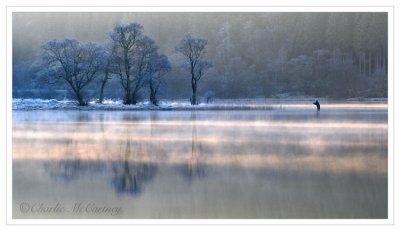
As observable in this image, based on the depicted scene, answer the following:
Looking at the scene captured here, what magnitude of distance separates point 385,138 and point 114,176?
7.22m

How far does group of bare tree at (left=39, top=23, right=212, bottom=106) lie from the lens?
27.3 m

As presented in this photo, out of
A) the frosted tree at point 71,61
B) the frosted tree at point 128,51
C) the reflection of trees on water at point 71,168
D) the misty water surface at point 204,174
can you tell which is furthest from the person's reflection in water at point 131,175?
the frosted tree at point 71,61

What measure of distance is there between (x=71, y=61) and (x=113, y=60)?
1964 mm

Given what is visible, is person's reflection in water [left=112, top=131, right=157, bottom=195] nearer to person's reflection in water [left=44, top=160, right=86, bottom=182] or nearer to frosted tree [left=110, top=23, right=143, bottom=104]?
person's reflection in water [left=44, top=160, right=86, bottom=182]

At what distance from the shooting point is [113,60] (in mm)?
27906

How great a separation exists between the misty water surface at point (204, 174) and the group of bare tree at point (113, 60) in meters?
13.3

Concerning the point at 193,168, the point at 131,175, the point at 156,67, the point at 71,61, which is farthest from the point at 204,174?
the point at 71,61

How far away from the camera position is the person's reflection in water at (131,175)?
8016mm

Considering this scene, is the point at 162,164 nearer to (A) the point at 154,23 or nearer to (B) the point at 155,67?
(B) the point at 155,67

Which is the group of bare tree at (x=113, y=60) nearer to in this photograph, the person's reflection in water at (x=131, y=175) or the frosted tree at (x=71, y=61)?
the frosted tree at (x=71, y=61)
